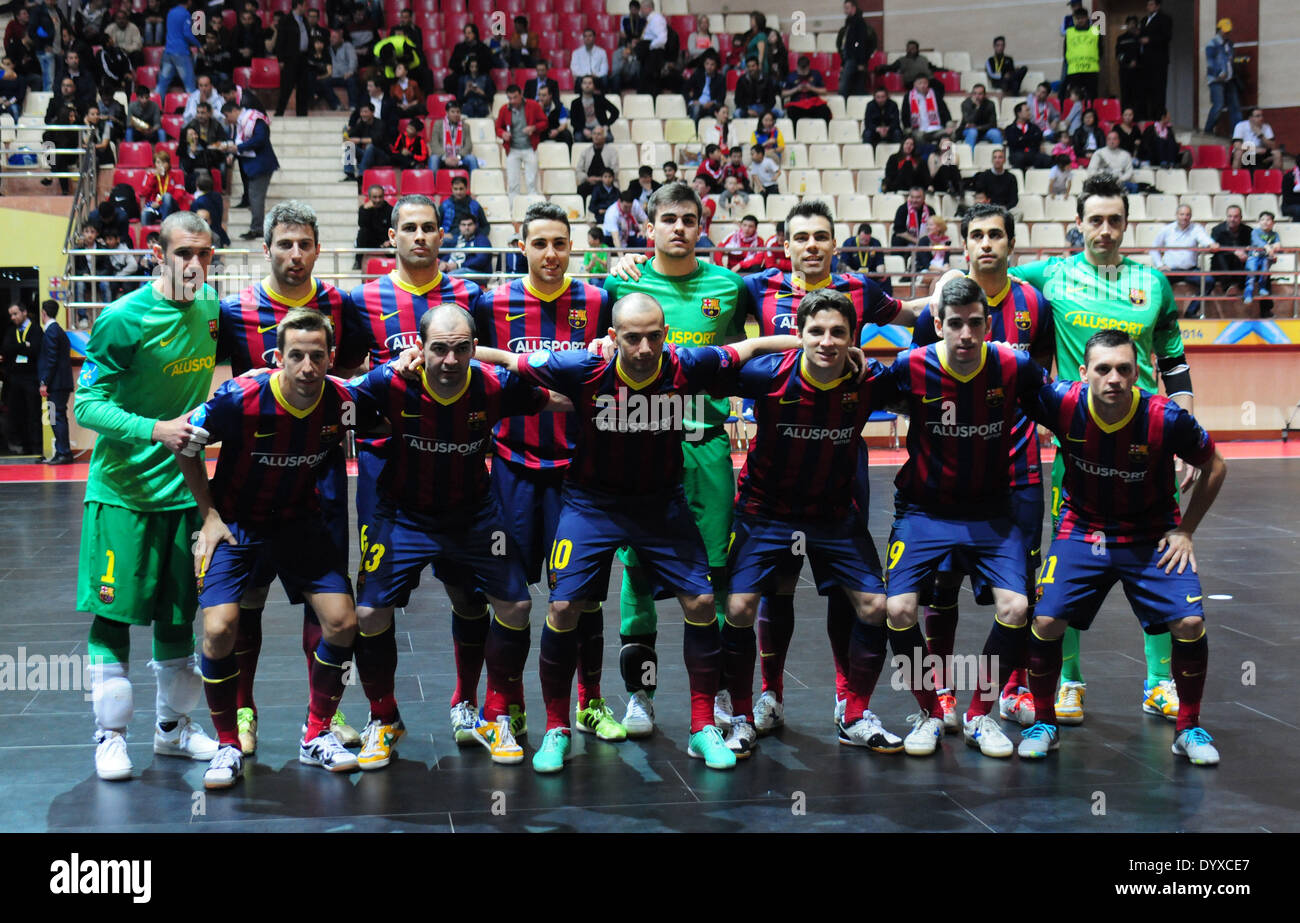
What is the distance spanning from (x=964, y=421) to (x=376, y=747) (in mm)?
2471

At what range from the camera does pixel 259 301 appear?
17.1 feet

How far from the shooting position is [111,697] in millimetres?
4832

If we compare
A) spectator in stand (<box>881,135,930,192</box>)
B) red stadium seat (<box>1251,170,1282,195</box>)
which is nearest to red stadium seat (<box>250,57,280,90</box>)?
spectator in stand (<box>881,135,930,192</box>)

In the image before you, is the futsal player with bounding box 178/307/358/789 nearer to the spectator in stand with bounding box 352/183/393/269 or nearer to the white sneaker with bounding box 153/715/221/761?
the white sneaker with bounding box 153/715/221/761

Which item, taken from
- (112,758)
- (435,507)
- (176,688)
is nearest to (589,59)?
(435,507)

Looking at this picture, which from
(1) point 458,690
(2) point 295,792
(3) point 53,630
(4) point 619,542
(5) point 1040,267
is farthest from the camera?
(3) point 53,630

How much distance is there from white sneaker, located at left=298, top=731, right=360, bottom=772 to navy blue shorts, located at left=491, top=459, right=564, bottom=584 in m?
0.96

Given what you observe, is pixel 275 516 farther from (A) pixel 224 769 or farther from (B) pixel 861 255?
(B) pixel 861 255

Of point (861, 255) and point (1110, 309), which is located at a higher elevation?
point (861, 255)

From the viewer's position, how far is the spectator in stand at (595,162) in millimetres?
16844

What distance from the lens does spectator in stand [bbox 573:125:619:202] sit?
55.3 feet
